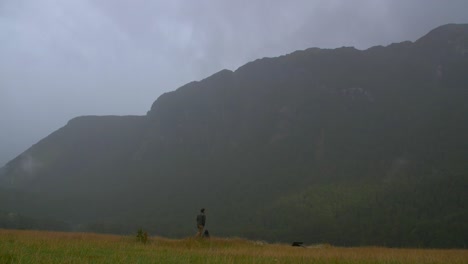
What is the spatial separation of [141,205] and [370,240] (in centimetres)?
10349

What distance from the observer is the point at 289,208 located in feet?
521

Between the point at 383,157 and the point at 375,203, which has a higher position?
the point at 383,157

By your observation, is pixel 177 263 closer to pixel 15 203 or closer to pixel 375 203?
pixel 375 203

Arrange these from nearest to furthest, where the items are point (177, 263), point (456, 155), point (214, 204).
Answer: point (177, 263) < point (456, 155) < point (214, 204)

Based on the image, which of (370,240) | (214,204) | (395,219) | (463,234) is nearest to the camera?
(463,234)

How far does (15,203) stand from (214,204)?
7272cm

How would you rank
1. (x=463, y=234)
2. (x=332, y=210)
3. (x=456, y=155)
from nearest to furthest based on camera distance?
(x=463, y=234) → (x=332, y=210) → (x=456, y=155)

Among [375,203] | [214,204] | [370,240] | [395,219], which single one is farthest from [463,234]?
[214,204]

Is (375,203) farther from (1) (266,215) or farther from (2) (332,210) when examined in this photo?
(1) (266,215)

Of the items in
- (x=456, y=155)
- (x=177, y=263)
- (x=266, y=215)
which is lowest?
(x=177, y=263)

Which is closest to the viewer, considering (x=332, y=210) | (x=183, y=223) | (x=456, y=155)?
(x=332, y=210)

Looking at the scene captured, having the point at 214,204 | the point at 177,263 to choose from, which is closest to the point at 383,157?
the point at 214,204

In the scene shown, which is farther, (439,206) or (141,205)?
(141,205)

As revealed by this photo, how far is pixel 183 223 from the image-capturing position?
6250 inches
